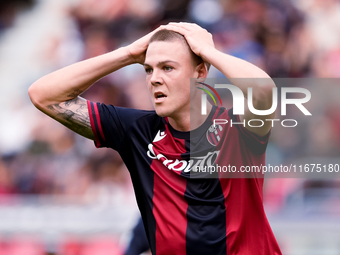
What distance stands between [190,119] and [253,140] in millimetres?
476

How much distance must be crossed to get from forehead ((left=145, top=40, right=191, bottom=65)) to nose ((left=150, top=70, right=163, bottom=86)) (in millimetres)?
70

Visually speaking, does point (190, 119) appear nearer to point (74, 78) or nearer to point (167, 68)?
point (167, 68)

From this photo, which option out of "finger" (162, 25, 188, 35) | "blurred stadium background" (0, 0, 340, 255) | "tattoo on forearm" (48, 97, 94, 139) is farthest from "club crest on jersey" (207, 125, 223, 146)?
"blurred stadium background" (0, 0, 340, 255)

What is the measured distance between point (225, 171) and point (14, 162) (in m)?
6.02

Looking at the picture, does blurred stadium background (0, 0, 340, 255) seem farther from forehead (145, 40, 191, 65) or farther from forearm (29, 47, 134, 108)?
forehead (145, 40, 191, 65)

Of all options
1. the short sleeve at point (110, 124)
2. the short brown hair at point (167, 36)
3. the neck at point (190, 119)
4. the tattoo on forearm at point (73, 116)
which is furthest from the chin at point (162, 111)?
the tattoo on forearm at point (73, 116)

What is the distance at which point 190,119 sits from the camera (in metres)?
2.74

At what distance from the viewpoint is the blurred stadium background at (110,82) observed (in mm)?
6023

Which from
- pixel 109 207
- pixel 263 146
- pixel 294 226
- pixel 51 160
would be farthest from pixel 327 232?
pixel 51 160

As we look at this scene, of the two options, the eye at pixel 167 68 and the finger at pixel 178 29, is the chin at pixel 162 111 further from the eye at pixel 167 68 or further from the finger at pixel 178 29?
the finger at pixel 178 29

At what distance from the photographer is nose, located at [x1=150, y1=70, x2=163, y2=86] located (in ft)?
8.36

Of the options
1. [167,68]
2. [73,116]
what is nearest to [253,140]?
[167,68]

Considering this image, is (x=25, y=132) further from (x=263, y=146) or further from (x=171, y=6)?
(x=263, y=146)

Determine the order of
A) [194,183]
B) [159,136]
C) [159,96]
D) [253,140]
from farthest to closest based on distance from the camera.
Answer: [159,136] < [159,96] < [194,183] < [253,140]
